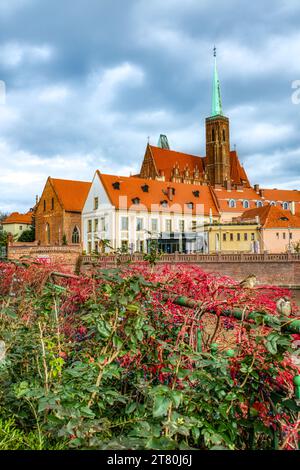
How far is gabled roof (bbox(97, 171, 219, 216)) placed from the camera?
54.5 meters

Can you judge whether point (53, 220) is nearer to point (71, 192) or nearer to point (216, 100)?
point (71, 192)

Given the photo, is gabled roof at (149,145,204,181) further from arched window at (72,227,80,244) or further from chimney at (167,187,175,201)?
arched window at (72,227,80,244)

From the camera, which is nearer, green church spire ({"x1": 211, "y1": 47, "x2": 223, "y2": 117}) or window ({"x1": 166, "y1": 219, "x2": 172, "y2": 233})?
window ({"x1": 166, "y1": 219, "x2": 172, "y2": 233})

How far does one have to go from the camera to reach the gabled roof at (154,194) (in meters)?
54.5

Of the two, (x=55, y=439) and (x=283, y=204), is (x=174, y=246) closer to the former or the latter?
(x=283, y=204)

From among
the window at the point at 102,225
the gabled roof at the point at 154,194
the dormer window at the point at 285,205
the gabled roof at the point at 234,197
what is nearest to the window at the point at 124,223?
the gabled roof at the point at 154,194

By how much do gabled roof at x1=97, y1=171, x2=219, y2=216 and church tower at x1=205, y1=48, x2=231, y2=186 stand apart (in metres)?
18.9

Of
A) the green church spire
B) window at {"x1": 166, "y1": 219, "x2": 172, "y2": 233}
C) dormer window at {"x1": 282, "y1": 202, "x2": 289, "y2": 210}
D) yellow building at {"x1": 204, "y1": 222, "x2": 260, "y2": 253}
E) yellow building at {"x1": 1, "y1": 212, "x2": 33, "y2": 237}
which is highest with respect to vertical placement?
the green church spire

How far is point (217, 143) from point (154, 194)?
3171cm

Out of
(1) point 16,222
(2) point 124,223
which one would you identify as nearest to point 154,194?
(2) point 124,223

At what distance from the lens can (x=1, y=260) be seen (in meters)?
6.14

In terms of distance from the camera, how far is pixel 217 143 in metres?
85.3

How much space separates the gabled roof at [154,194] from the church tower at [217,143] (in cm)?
1886

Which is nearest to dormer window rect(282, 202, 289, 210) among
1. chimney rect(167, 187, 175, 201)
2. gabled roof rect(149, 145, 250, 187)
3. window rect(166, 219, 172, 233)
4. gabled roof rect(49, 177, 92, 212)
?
gabled roof rect(149, 145, 250, 187)
